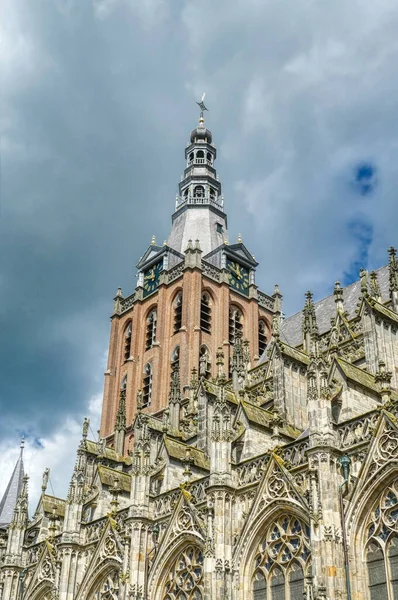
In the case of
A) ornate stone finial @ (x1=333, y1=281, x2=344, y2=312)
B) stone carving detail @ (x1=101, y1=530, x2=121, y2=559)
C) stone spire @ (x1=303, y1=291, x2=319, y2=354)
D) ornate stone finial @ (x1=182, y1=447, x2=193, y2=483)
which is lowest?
stone carving detail @ (x1=101, y1=530, x2=121, y2=559)

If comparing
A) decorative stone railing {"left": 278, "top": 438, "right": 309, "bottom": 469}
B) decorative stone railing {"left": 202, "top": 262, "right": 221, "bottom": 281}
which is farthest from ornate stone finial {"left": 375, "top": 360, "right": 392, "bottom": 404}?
decorative stone railing {"left": 202, "top": 262, "right": 221, "bottom": 281}

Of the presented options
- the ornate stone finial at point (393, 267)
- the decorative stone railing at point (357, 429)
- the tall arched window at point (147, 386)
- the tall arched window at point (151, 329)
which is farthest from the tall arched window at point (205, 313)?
the decorative stone railing at point (357, 429)

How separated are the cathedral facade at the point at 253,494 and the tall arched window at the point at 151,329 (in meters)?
8.52

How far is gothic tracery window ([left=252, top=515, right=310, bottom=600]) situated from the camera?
2141 centimetres

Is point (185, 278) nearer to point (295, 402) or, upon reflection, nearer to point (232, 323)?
point (232, 323)

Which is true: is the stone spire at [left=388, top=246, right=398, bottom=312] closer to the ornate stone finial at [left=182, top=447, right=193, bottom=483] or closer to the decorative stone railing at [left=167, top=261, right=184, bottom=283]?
the ornate stone finial at [left=182, top=447, right=193, bottom=483]

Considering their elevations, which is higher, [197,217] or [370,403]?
[197,217]

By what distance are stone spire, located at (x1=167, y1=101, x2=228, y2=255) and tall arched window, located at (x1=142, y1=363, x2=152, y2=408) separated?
36.0ft

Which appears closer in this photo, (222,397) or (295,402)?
(222,397)

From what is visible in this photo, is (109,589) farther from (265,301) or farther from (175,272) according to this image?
(265,301)

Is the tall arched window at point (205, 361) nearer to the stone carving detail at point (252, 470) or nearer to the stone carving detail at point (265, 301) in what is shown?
the stone carving detail at point (265, 301)

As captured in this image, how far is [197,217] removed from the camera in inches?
2477

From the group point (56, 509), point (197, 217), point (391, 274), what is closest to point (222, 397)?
point (391, 274)

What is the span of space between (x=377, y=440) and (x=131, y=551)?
10.8 meters
